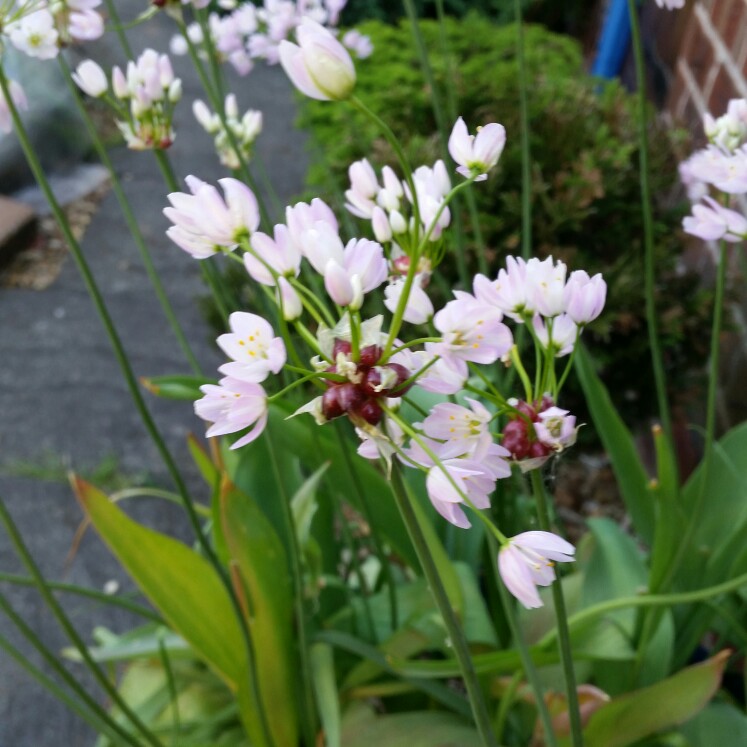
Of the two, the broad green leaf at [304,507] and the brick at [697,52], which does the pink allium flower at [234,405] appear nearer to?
the broad green leaf at [304,507]

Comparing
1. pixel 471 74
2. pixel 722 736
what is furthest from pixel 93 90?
pixel 471 74

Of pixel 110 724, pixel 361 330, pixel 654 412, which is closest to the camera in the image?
pixel 361 330

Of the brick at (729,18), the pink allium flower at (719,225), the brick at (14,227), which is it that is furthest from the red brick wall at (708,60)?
the brick at (14,227)

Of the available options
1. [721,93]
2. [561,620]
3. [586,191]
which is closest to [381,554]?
[561,620]

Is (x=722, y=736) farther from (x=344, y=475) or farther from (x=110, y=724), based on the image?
(x=110, y=724)

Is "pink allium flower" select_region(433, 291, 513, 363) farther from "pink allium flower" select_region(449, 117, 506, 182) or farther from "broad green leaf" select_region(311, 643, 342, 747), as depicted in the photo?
"broad green leaf" select_region(311, 643, 342, 747)

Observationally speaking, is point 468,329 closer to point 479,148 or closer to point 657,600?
point 479,148
